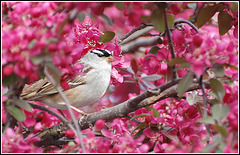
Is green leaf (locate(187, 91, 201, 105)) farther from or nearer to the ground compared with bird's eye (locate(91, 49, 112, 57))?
nearer to the ground

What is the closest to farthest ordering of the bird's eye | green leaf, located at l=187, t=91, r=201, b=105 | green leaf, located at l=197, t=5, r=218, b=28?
green leaf, located at l=187, t=91, r=201, b=105
green leaf, located at l=197, t=5, r=218, b=28
the bird's eye

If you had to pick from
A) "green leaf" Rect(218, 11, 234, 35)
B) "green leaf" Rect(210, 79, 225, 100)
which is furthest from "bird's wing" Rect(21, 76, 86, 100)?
"green leaf" Rect(210, 79, 225, 100)

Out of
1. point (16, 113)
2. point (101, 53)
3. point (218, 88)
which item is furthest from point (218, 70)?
point (101, 53)

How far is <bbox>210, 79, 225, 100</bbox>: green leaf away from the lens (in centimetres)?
185

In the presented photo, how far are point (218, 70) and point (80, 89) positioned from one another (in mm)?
1909

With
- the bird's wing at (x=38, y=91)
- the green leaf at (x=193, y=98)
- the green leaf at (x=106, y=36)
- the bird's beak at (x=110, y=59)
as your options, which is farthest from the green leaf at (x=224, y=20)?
the bird's wing at (x=38, y=91)

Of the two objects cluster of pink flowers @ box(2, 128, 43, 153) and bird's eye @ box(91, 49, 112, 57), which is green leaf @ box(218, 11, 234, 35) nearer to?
bird's eye @ box(91, 49, 112, 57)

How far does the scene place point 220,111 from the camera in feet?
5.79

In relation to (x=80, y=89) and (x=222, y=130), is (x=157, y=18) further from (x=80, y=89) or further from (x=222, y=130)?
(x=80, y=89)

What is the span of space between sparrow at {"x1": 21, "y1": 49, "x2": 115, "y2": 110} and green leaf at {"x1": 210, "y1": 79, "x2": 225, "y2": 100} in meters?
1.62

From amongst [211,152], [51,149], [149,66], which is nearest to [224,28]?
[149,66]

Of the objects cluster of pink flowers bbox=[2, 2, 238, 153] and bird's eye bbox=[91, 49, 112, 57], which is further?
bird's eye bbox=[91, 49, 112, 57]

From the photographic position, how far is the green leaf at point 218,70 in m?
1.85

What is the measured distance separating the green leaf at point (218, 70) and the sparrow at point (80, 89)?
1621 millimetres
